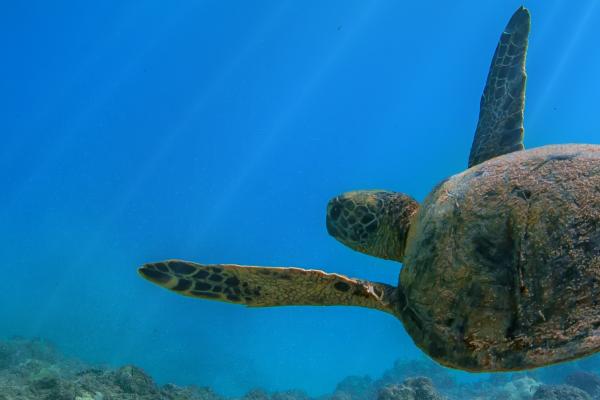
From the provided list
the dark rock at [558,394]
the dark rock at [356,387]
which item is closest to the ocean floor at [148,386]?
the dark rock at [558,394]

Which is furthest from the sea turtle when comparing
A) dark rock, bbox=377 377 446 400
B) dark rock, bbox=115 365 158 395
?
dark rock, bbox=115 365 158 395

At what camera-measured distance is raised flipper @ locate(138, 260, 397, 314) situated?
322 cm

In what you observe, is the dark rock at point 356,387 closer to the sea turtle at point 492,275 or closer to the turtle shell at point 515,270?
the sea turtle at point 492,275

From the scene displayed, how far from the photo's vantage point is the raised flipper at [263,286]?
322 centimetres

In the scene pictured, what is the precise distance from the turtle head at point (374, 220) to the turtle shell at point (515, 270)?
1083mm

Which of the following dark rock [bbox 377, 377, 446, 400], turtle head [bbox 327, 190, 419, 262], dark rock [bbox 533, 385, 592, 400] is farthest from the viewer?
dark rock [bbox 533, 385, 592, 400]

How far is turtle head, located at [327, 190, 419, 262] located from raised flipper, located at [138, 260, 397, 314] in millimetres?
878

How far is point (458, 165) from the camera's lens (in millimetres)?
50219

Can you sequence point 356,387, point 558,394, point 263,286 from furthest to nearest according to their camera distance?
point 356,387 < point 558,394 < point 263,286

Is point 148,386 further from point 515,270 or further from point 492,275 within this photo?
point 515,270

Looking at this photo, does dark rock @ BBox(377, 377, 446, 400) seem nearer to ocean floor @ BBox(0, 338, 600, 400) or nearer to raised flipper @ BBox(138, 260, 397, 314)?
ocean floor @ BBox(0, 338, 600, 400)

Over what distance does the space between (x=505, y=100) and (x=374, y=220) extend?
220 centimetres

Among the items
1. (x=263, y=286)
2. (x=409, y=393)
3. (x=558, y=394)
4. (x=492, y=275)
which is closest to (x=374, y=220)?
(x=263, y=286)

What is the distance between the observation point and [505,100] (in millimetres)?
5043
